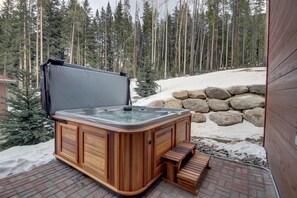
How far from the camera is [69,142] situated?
253 centimetres

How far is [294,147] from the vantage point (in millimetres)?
1359

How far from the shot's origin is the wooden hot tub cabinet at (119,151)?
6.01 feet

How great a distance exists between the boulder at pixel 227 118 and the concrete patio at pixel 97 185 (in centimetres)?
216

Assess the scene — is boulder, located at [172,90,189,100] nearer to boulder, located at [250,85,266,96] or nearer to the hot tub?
boulder, located at [250,85,266,96]

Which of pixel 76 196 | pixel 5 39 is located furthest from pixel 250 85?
pixel 5 39

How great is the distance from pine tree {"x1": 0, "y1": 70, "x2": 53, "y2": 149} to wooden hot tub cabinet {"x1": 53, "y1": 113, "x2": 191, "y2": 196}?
1.58 metres

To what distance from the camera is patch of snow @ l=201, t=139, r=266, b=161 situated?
10.1 ft

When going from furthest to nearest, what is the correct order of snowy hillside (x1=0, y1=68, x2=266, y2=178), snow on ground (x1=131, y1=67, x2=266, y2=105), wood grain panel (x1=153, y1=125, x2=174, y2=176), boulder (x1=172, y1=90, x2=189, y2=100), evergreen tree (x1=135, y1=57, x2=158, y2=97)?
1. evergreen tree (x1=135, y1=57, x2=158, y2=97)
2. snow on ground (x1=131, y1=67, x2=266, y2=105)
3. boulder (x1=172, y1=90, x2=189, y2=100)
4. snowy hillside (x1=0, y1=68, x2=266, y2=178)
5. wood grain panel (x1=153, y1=125, x2=174, y2=176)

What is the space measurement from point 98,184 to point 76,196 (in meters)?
0.31

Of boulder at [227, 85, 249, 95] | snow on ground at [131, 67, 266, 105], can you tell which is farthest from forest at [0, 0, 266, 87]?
boulder at [227, 85, 249, 95]

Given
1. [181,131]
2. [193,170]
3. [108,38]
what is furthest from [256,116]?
[108,38]

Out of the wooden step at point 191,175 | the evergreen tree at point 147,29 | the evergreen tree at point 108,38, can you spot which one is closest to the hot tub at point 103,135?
the wooden step at point 191,175

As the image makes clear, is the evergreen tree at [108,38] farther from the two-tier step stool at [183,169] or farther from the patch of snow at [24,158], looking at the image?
the two-tier step stool at [183,169]

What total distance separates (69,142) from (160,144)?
143 cm
